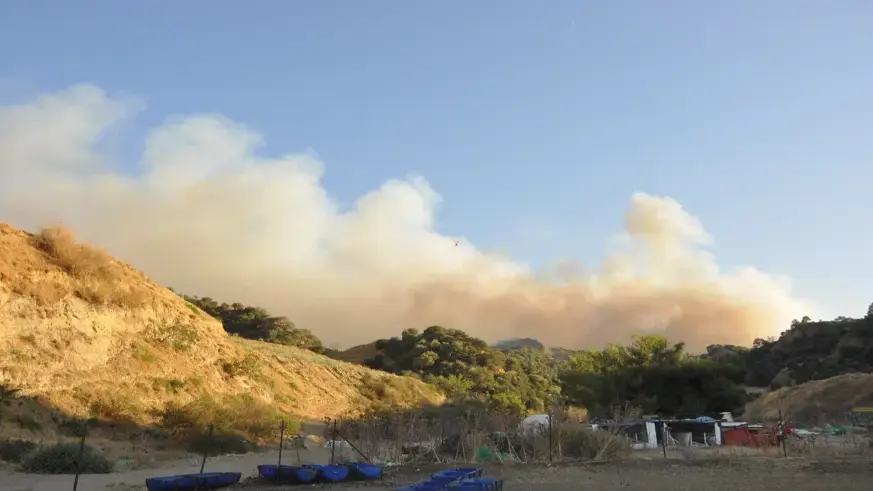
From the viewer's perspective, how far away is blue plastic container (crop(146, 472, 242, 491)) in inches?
589

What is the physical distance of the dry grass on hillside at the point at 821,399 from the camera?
1804 inches

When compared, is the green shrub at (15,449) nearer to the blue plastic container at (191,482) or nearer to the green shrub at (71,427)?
the green shrub at (71,427)

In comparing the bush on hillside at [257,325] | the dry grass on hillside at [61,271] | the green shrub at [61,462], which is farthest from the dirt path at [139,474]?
the bush on hillside at [257,325]

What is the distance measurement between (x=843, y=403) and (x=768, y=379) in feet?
101

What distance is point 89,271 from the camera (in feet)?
101

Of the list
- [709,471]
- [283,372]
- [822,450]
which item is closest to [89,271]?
[283,372]

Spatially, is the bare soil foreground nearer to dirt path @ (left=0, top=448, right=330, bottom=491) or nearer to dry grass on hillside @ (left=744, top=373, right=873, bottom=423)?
dirt path @ (left=0, top=448, right=330, bottom=491)

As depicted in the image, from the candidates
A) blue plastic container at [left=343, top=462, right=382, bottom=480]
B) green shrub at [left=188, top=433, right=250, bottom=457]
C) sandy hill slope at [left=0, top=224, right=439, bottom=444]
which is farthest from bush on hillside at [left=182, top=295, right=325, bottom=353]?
blue plastic container at [left=343, top=462, right=382, bottom=480]

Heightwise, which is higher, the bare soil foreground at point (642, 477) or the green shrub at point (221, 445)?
the green shrub at point (221, 445)

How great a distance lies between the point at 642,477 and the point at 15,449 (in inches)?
740

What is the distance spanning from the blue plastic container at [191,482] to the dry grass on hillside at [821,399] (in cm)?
3785

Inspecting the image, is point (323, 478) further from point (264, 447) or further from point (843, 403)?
Answer: point (843, 403)

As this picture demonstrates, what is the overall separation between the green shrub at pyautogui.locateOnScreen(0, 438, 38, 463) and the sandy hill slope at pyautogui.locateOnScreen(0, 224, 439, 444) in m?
2.08

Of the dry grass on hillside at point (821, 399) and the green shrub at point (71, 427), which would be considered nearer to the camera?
the green shrub at point (71, 427)
